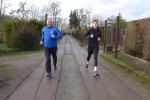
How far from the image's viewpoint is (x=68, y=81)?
395 inches

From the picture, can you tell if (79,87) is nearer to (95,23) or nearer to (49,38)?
(49,38)

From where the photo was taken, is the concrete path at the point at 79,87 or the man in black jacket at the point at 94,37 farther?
the man in black jacket at the point at 94,37

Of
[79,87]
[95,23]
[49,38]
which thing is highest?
[95,23]

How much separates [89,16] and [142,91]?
233ft

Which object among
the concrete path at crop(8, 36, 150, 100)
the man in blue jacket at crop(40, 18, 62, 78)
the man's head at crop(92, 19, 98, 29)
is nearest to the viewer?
the concrete path at crop(8, 36, 150, 100)

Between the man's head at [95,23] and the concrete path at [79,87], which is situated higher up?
the man's head at [95,23]

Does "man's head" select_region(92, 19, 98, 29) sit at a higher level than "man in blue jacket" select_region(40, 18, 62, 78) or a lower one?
higher

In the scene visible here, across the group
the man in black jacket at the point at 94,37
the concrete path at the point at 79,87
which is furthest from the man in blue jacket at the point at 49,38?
the man in black jacket at the point at 94,37

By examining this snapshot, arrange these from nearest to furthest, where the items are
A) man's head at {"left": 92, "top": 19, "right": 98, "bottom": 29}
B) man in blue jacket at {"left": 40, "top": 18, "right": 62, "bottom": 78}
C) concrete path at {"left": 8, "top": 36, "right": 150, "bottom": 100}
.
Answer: concrete path at {"left": 8, "top": 36, "right": 150, "bottom": 100} < man in blue jacket at {"left": 40, "top": 18, "right": 62, "bottom": 78} < man's head at {"left": 92, "top": 19, "right": 98, "bottom": 29}

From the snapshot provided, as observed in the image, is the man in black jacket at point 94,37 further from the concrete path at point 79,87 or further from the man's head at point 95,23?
the concrete path at point 79,87

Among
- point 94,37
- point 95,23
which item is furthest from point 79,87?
point 95,23

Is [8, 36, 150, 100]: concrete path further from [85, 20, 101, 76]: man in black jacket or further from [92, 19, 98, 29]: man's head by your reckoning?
[92, 19, 98, 29]: man's head

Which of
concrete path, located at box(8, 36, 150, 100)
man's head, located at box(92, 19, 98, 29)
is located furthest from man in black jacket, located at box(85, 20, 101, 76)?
concrete path, located at box(8, 36, 150, 100)

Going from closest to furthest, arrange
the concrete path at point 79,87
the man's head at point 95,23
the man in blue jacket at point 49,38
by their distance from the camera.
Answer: the concrete path at point 79,87
the man in blue jacket at point 49,38
the man's head at point 95,23
